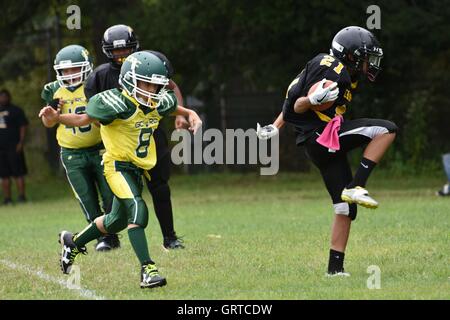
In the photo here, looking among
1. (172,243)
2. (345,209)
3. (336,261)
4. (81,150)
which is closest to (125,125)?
(345,209)

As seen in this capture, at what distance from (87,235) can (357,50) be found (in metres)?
2.65

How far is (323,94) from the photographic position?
23.8ft

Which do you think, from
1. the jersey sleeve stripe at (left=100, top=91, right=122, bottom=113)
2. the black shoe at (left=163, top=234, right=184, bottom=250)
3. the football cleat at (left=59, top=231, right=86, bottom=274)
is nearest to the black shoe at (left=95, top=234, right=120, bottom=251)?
the black shoe at (left=163, top=234, right=184, bottom=250)

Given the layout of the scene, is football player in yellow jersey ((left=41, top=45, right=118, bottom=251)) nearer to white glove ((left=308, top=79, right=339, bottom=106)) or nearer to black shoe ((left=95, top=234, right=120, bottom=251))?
black shoe ((left=95, top=234, right=120, bottom=251))

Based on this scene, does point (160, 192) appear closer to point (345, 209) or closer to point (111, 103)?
point (111, 103)

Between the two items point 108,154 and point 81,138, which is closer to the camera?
point 108,154

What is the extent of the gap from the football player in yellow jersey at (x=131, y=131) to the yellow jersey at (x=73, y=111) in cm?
185

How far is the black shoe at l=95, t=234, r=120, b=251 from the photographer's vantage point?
10078 mm

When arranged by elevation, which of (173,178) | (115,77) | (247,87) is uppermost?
(115,77)

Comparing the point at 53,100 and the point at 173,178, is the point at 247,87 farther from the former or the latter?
the point at 53,100

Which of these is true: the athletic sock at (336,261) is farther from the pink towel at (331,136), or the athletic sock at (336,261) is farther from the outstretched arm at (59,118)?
the outstretched arm at (59,118)

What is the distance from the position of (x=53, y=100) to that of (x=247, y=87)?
1469 centimetres

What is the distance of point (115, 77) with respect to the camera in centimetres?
968
